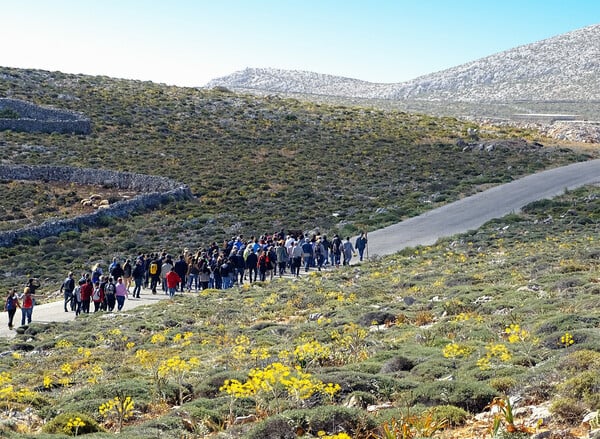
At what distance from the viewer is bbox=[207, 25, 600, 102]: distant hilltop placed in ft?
448

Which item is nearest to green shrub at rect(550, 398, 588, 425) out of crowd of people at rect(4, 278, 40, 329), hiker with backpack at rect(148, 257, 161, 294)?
crowd of people at rect(4, 278, 40, 329)

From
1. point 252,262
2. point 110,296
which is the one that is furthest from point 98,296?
point 252,262

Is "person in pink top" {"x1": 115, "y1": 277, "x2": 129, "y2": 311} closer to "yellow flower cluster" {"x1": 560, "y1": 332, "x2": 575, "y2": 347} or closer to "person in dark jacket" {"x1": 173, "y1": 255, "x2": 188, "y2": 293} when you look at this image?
"person in dark jacket" {"x1": 173, "y1": 255, "x2": 188, "y2": 293}

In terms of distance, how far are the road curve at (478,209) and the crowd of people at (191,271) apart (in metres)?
4.33

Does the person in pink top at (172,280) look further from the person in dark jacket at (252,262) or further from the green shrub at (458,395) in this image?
the green shrub at (458,395)

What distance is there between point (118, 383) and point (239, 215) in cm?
3011

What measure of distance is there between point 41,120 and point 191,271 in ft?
132

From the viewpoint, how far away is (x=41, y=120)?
59906 millimetres

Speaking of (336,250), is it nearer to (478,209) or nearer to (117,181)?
Answer: (478,209)

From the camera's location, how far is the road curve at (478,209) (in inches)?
1323

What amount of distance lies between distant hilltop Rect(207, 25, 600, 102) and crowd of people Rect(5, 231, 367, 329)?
108650mm

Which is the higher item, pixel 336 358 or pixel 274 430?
pixel 274 430

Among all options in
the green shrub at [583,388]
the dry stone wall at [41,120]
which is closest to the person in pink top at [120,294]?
the green shrub at [583,388]

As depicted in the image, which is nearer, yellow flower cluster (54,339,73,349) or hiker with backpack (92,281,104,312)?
yellow flower cluster (54,339,73,349)
